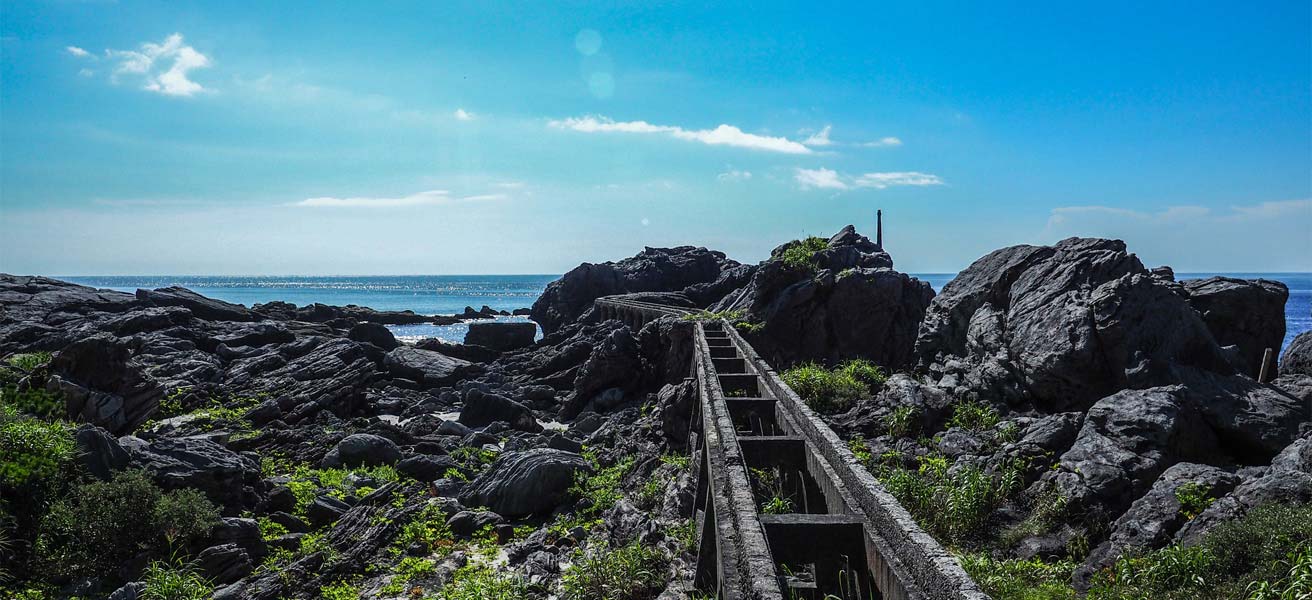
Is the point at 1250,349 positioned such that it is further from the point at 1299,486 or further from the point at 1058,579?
the point at 1058,579

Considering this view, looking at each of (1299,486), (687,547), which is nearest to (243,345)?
(687,547)

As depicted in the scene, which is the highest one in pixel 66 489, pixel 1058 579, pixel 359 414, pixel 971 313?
pixel 971 313

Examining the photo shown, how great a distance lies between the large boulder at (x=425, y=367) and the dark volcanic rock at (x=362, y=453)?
13504mm

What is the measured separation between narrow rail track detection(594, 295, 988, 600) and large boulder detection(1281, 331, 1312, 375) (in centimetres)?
1221

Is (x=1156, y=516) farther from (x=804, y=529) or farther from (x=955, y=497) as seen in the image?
(x=804, y=529)

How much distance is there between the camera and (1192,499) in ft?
23.4

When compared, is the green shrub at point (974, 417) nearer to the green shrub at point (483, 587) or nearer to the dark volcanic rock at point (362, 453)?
the green shrub at point (483, 587)

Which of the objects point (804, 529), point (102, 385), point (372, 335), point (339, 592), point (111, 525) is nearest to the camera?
point (804, 529)

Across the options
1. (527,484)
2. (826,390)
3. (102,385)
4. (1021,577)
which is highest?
(826,390)

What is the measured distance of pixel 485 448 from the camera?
20125 millimetres

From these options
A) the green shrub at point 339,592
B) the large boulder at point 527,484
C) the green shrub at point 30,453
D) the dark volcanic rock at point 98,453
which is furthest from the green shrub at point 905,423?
the green shrub at point 30,453

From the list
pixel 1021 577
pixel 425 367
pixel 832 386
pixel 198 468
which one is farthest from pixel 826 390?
pixel 425 367

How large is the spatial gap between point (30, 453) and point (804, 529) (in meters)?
14.8

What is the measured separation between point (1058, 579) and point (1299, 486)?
257 cm
